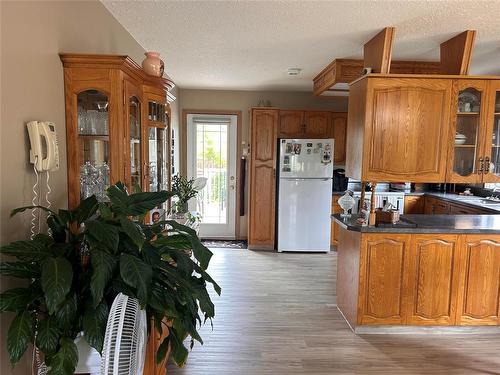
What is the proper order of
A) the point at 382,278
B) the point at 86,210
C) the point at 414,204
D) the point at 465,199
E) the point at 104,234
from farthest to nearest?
the point at 414,204 < the point at 465,199 < the point at 382,278 < the point at 86,210 < the point at 104,234

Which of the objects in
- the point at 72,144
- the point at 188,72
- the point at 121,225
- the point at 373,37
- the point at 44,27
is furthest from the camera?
the point at 188,72

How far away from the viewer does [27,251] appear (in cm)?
133

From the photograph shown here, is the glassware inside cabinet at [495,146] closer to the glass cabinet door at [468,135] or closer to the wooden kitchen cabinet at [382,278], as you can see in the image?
the glass cabinet door at [468,135]

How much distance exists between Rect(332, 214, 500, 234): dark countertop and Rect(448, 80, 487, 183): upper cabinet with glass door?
395 millimetres

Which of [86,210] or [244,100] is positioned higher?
[244,100]

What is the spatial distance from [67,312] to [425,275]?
2.73 metres

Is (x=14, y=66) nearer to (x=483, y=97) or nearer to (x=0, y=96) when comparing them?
(x=0, y=96)

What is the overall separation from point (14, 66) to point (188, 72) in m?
3.10

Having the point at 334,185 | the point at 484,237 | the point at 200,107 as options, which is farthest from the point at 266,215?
the point at 484,237

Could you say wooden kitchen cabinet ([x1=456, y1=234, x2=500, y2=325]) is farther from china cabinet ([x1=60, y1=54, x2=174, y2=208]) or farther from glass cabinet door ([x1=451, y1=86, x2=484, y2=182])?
china cabinet ([x1=60, y1=54, x2=174, y2=208])

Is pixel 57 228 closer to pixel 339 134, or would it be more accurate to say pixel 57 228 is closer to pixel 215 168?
pixel 215 168

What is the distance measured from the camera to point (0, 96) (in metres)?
1.42

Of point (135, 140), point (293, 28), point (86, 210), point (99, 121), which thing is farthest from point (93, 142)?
→ point (293, 28)

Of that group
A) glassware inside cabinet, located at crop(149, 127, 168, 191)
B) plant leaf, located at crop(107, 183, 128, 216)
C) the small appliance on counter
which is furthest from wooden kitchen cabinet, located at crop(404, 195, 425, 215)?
plant leaf, located at crop(107, 183, 128, 216)
